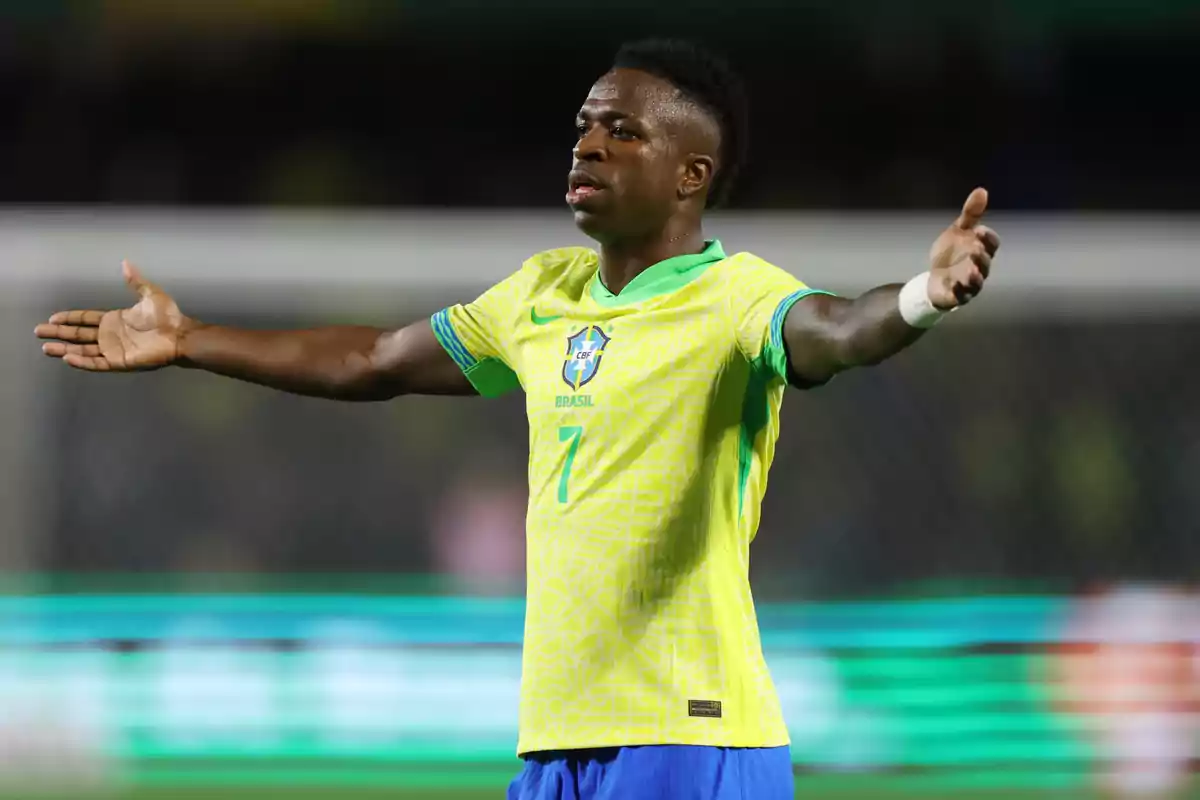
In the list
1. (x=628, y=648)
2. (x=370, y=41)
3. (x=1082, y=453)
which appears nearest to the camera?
(x=628, y=648)

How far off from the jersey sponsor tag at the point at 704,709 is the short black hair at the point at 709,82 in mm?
868

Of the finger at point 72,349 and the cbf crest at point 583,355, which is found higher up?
the finger at point 72,349

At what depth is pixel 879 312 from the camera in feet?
7.06

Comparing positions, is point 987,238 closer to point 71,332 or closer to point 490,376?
point 490,376

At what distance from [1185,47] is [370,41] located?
567cm

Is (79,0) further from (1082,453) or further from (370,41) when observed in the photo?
(1082,453)

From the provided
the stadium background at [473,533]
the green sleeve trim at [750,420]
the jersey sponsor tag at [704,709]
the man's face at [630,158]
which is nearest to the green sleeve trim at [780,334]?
the green sleeve trim at [750,420]

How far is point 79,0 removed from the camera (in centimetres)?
1136

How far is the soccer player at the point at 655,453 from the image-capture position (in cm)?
236

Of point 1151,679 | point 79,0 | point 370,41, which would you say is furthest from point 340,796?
point 79,0

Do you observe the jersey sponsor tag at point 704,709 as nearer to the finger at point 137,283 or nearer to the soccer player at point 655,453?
the soccer player at point 655,453

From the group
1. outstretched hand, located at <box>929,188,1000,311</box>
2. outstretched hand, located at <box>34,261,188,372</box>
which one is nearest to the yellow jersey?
outstretched hand, located at <box>929,188,1000,311</box>

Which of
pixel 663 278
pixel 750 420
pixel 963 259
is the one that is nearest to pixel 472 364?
pixel 663 278

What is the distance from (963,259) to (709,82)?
0.78 m
